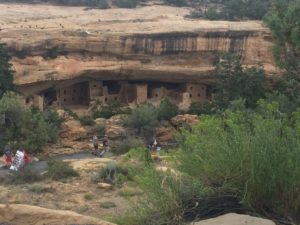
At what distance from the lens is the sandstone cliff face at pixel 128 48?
82.0 feet

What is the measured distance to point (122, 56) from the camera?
1035 inches

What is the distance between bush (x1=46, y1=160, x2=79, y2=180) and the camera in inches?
559

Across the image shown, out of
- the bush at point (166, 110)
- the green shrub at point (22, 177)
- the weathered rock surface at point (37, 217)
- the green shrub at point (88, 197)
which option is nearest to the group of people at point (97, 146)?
the bush at point (166, 110)

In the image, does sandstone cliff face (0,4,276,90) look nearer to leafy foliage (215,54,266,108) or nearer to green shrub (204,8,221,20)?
leafy foliage (215,54,266,108)

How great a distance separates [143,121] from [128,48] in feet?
12.8

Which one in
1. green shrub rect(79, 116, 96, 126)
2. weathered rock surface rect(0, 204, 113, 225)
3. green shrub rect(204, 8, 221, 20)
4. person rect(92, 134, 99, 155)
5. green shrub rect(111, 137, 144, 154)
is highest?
weathered rock surface rect(0, 204, 113, 225)

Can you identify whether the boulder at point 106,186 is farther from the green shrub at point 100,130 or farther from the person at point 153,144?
the green shrub at point 100,130

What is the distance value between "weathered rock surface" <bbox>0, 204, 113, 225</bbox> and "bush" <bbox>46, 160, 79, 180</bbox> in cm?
681

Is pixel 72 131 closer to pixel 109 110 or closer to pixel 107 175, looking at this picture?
pixel 109 110

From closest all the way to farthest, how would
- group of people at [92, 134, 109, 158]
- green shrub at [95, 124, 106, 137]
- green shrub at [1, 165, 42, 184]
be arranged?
green shrub at [1, 165, 42, 184] → group of people at [92, 134, 109, 158] → green shrub at [95, 124, 106, 137]

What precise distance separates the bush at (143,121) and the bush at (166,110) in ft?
3.34

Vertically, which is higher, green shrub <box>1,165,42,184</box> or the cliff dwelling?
green shrub <box>1,165,42,184</box>

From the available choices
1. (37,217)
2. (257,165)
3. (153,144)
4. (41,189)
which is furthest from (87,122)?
(257,165)

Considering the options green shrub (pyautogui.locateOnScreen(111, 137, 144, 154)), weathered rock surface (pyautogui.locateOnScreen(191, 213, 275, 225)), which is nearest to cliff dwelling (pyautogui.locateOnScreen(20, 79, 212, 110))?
green shrub (pyautogui.locateOnScreen(111, 137, 144, 154))
